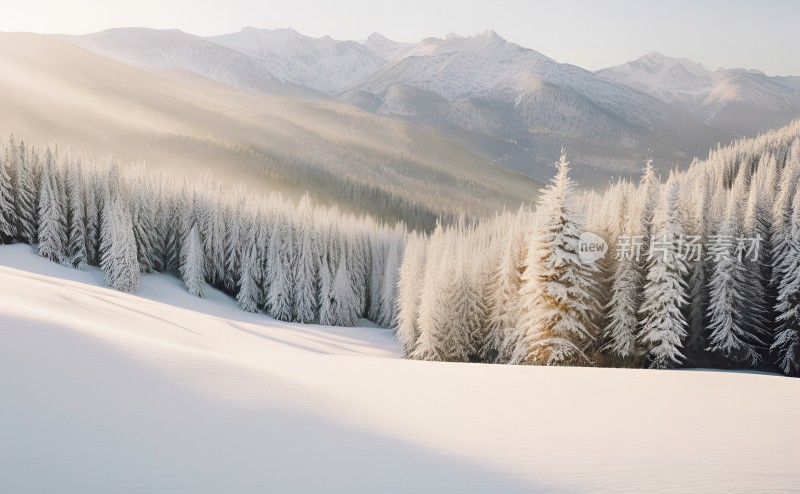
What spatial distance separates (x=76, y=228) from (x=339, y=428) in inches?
2186

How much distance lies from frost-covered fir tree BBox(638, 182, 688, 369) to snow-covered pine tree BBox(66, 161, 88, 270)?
5463cm

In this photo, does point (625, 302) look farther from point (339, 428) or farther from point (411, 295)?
point (339, 428)

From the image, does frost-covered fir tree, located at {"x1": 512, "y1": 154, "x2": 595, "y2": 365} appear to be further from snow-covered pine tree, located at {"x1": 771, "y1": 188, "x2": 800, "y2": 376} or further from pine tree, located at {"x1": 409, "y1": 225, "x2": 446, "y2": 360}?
snow-covered pine tree, located at {"x1": 771, "y1": 188, "x2": 800, "y2": 376}

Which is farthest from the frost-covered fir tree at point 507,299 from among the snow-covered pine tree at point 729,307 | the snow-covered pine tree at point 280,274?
the snow-covered pine tree at point 280,274

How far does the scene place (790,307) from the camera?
33.4 meters

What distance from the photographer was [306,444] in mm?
8164

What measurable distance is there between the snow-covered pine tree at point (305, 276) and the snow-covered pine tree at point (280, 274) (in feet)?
2.93

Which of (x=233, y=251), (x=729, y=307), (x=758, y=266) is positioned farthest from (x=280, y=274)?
(x=758, y=266)

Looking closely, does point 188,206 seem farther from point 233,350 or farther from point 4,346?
point 4,346

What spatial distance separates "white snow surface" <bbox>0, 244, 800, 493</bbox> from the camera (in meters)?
6.85

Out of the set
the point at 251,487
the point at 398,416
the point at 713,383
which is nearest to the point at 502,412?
the point at 398,416

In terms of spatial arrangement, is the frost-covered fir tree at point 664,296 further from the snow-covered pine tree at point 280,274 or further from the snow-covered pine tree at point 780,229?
the snow-covered pine tree at point 280,274

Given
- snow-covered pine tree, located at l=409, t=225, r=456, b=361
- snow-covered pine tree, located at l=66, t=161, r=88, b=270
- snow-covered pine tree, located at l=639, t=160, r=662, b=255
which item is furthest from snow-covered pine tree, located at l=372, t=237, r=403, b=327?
snow-covered pine tree, located at l=639, t=160, r=662, b=255

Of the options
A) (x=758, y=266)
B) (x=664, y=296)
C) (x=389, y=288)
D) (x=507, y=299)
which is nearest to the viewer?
(x=664, y=296)
